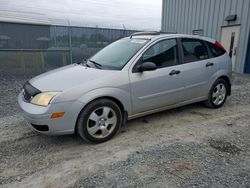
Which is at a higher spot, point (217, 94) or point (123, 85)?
point (123, 85)

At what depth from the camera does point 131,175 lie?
2.46 m

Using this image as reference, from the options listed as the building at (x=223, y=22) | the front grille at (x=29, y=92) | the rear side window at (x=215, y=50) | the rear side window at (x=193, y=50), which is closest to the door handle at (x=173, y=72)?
the rear side window at (x=193, y=50)

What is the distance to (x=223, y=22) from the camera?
386 inches

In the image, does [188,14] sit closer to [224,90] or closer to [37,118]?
[224,90]

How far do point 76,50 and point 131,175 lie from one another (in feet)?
26.8

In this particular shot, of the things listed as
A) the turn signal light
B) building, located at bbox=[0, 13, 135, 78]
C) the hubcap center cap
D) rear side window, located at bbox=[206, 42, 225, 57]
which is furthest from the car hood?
building, located at bbox=[0, 13, 135, 78]

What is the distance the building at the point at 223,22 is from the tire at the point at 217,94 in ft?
16.9

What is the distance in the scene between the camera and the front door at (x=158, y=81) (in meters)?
3.42

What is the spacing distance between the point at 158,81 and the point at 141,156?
4.36 feet

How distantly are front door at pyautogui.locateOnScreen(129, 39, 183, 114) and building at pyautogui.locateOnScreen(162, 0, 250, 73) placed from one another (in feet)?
21.2

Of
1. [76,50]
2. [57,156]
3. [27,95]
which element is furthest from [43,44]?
[57,156]

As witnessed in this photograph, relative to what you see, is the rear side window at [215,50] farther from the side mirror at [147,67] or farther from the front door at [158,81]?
the side mirror at [147,67]

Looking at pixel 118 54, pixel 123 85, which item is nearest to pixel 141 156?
pixel 123 85

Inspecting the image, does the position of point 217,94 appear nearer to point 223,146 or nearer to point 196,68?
point 196,68
